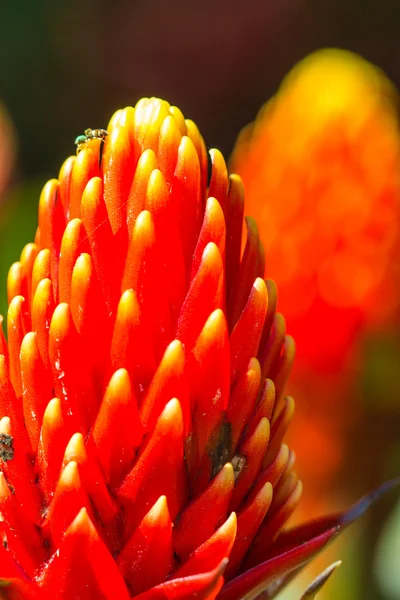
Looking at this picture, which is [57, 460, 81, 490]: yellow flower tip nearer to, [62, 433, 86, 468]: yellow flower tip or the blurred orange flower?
[62, 433, 86, 468]: yellow flower tip

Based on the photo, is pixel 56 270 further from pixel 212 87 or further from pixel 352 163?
pixel 212 87

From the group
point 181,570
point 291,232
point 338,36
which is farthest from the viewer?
point 338,36

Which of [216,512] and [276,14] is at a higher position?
[276,14]

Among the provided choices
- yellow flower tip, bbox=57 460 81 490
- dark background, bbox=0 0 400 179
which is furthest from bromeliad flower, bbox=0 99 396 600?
dark background, bbox=0 0 400 179

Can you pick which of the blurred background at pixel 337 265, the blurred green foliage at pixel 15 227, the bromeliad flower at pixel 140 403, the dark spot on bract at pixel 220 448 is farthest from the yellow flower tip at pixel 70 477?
the blurred green foliage at pixel 15 227

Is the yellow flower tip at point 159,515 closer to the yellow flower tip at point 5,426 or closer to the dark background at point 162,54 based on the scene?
the yellow flower tip at point 5,426

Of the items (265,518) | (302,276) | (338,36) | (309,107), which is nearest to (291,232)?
(302,276)

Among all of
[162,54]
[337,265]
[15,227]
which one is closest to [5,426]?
[337,265]

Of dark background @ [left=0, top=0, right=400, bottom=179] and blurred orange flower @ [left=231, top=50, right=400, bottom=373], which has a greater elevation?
dark background @ [left=0, top=0, right=400, bottom=179]
